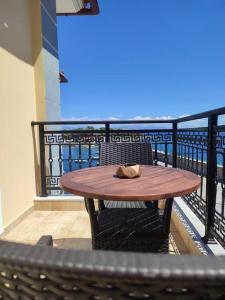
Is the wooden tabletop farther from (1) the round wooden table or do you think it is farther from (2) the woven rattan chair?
(2) the woven rattan chair

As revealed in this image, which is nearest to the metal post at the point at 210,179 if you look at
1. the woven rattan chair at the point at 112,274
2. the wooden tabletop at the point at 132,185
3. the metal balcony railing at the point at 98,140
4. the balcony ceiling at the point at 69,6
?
the wooden tabletop at the point at 132,185

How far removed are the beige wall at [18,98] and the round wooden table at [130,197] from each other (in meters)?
1.39

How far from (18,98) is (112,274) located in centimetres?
335

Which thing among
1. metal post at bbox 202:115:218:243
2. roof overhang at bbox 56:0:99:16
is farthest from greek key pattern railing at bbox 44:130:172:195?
roof overhang at bbox 56:0:99:16

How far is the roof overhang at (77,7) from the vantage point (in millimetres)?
5524

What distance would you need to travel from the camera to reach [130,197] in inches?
55.0

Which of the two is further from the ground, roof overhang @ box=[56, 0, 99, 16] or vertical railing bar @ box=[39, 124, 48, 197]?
roof overhang @ box=[56, 0, 99, 16]

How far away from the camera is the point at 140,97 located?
1849 inches

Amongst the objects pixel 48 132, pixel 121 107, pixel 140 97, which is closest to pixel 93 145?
pixel 48 132

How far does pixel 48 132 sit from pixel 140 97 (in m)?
44.1

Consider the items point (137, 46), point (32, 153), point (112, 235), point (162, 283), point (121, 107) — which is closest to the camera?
point (162, 283)

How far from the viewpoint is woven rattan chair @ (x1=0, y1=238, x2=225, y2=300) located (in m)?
0.38

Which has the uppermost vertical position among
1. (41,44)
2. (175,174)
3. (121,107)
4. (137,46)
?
(137,46)

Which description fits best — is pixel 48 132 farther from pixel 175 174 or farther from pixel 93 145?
pixel 175 174
